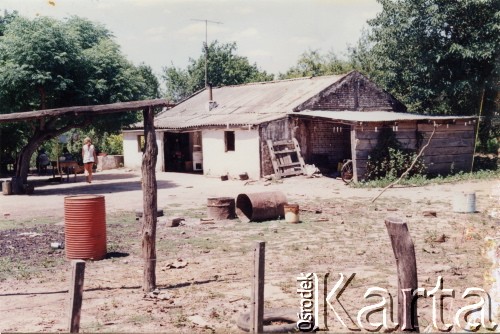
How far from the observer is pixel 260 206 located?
1315cm

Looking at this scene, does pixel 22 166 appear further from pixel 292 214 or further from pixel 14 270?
pixel 14 270

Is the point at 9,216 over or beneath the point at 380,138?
beneath

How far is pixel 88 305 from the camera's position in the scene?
22.9 ft

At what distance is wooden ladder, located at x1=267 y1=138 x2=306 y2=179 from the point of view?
76.3 feet

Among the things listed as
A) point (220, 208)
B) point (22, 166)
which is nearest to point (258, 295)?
point (220, 208)

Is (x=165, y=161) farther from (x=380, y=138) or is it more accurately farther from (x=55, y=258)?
(x=55, y=258)

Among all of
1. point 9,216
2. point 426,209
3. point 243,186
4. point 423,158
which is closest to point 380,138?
point 423,158

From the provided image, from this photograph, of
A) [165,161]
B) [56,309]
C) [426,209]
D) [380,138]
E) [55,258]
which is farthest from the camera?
[165,161]

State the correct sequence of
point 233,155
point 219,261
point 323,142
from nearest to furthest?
point 219,261 → point 233,155 → point 323,142

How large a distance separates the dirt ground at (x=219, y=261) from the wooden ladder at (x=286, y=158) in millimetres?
6244

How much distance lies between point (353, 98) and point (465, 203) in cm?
1461

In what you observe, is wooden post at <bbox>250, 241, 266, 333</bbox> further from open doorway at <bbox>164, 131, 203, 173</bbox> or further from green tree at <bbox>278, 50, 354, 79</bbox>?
green tree at <bbox>278, 50, 354, 79</bbox>

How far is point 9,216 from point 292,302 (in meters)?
10.7

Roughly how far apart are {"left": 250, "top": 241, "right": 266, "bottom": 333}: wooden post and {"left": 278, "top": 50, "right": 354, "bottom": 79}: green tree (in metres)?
45.9
